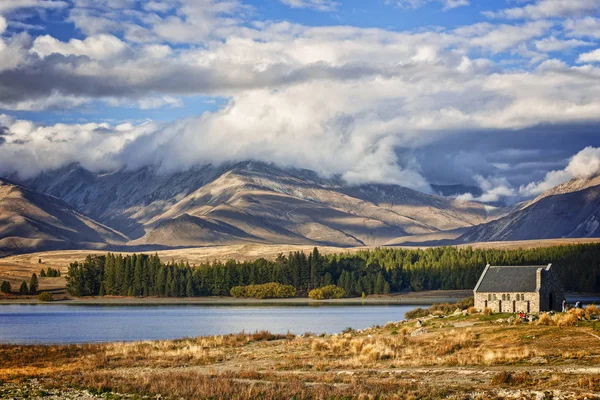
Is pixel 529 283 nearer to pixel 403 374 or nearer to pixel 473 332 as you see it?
pixel 473 332

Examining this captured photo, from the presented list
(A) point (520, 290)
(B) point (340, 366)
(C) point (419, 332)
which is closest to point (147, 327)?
(A) point (520, 290)

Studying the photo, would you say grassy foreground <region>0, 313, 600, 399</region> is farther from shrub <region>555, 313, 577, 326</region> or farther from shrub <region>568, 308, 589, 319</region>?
shrub <region>568, 308, 589, 319</region>

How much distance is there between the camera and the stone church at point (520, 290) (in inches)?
3401

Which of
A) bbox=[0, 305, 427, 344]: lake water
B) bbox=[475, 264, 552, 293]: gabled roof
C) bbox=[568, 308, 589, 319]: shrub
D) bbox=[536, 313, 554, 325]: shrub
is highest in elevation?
bbox=[475, 264, 552, 293]: gabled roof

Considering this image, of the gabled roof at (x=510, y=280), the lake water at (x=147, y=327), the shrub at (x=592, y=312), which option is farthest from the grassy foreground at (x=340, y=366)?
the lake water at (x=147, y=327)

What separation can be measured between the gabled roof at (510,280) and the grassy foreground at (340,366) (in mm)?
16542

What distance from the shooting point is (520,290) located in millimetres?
87312

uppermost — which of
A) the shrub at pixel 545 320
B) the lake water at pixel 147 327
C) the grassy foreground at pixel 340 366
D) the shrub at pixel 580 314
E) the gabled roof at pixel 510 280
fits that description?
the gabled roof at pixel 510 280

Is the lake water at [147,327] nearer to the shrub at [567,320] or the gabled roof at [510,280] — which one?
the gabled roof at [510,280]

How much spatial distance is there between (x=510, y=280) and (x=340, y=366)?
42.5 meters

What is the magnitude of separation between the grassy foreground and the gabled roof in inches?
651

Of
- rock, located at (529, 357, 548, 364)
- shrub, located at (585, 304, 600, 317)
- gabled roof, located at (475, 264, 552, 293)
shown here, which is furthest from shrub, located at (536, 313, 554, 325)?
gabled roof, located at (475, 264, 552, 293)

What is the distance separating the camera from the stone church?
86.4 m

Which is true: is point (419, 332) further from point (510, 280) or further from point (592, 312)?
point (510, 280)
